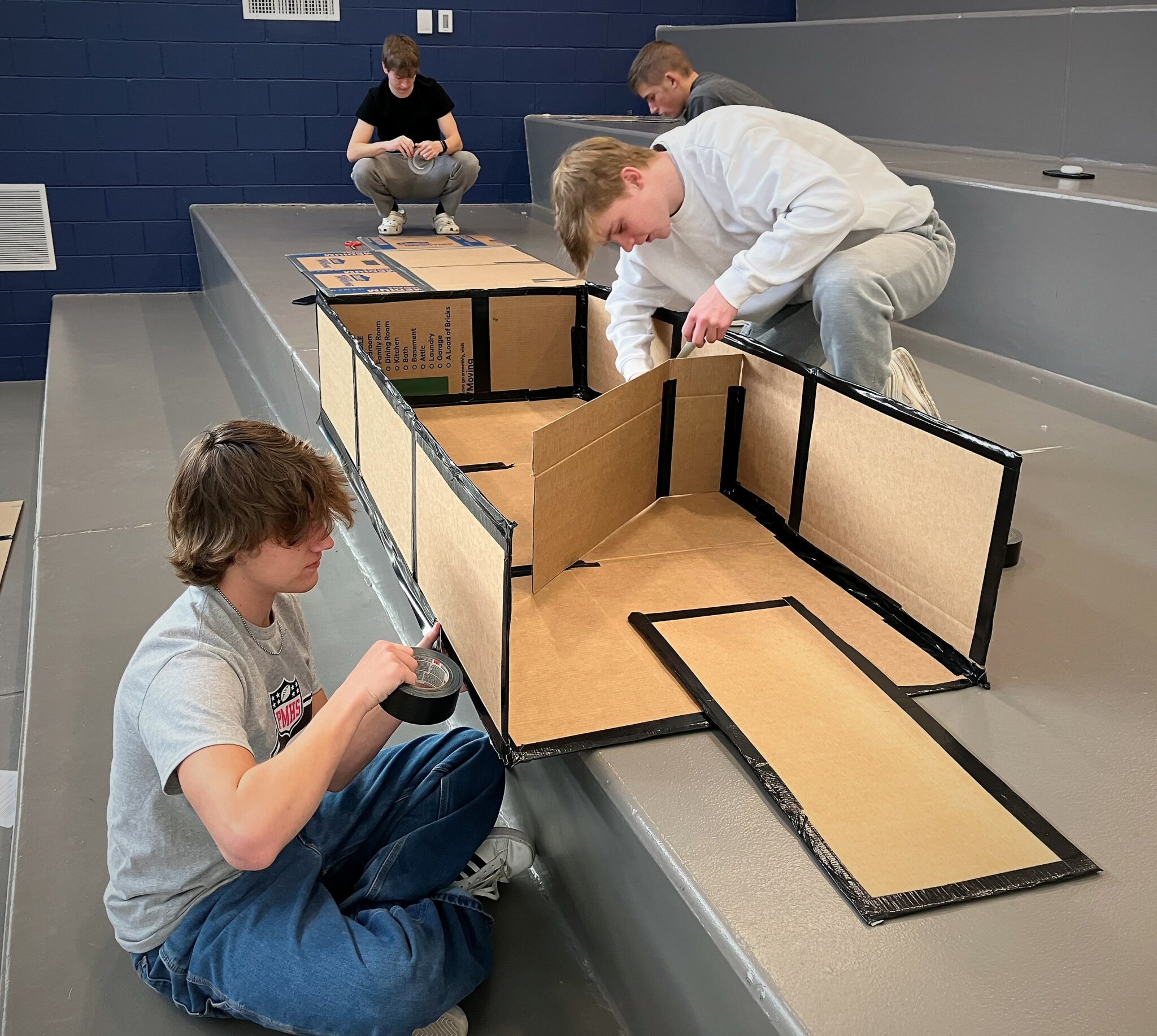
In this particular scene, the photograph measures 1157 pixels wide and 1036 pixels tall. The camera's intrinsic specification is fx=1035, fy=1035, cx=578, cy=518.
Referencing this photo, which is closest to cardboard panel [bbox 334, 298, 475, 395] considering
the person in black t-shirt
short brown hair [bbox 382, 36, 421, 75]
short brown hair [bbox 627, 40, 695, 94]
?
short brown hair [bbox 627, 40, 695, 94]

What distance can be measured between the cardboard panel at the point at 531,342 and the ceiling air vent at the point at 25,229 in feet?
12.1

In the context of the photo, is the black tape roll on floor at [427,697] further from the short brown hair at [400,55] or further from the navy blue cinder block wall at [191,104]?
the navy blue cinder block wall at [191,104]

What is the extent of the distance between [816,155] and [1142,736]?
128 centimetres

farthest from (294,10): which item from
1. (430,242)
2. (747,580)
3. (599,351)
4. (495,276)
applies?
(747,580)

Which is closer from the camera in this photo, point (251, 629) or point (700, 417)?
point (251, 629)

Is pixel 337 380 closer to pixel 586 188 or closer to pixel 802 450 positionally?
pixel 586 188

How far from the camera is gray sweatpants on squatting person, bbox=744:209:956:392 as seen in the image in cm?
183

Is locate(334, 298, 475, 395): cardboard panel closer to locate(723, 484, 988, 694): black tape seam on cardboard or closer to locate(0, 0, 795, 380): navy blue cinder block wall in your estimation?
locate(723, 484, 988, 694): black tape seam on cardboard

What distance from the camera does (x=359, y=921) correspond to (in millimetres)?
1104

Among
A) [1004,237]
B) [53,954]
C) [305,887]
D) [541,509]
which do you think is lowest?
[53,954]

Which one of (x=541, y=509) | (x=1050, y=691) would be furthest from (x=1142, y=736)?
(x=541, y=509)

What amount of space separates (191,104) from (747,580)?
476cm

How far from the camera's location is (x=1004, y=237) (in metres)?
2.86

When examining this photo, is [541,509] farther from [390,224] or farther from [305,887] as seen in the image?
[390,224]
